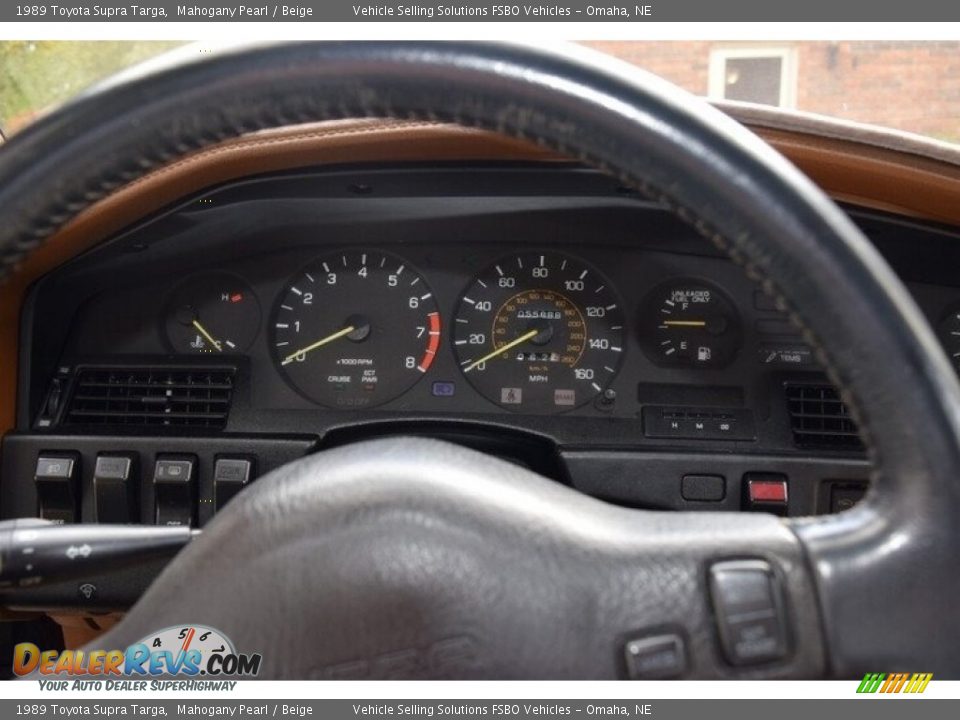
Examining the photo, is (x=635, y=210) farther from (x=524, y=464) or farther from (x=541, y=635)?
(x=541, y=635)

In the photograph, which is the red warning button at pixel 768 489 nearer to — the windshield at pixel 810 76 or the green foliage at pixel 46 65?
the windshield at pixel 810 76

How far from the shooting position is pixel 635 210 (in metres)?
2.08

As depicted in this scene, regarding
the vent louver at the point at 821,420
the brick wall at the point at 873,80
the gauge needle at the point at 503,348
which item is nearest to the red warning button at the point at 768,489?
the vent louver at the point at 821,420

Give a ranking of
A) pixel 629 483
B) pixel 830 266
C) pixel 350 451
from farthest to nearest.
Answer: pixel 629 483 < pixel 350 451 < pixel 830 266

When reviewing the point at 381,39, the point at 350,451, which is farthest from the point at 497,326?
the point at 381,39

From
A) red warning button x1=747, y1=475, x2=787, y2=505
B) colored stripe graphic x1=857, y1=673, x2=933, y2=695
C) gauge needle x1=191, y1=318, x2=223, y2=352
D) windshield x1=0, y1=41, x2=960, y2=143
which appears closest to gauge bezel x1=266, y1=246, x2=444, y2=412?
gauge needle x1=191, y1=318, x2=223, y2=352

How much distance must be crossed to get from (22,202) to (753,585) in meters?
0.70

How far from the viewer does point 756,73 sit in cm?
241

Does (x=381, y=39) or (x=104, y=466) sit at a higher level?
(x=381, y=39)

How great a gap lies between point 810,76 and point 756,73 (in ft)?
0.56

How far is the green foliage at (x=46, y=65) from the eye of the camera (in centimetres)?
190

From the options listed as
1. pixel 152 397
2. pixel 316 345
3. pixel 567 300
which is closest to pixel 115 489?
pixel 152 397

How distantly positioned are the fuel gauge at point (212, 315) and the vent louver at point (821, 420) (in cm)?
124

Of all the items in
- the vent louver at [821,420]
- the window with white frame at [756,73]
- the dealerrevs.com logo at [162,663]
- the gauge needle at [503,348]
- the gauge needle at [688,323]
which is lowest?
the dealerrevs.com logo at [162,663]
